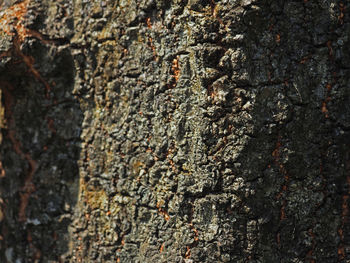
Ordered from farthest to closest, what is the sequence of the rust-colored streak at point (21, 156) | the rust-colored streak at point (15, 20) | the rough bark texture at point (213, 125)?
the rust-colored streak at point (21, 156), the rust-colored streak at point (15, 20), the rough bark texture at point (213, 125)

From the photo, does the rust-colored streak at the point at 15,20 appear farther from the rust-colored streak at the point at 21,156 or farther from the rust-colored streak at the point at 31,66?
the rust-colored streak at the point at 21,156

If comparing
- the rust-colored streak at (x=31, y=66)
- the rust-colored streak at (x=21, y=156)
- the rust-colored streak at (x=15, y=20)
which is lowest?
the rust-colored streak at (x=21, y=156)

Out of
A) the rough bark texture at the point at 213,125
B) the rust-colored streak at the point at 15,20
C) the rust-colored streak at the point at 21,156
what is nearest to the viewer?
the rough bark texture at the point at 213,125

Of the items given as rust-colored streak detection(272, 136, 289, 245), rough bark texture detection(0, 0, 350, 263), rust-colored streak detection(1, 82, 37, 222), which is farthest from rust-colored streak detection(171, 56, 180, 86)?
rust-colored streak detection(1, 82, 37, 222)

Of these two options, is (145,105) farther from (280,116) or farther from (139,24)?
Answer: (280,116)

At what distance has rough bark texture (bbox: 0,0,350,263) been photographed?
130cm

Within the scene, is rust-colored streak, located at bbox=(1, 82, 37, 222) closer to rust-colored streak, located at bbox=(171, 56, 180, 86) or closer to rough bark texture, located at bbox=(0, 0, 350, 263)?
rough bark texture, located at bbox=(0, 0, 350, 263)

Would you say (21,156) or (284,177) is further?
(21,156)

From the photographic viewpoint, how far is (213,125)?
1319mm

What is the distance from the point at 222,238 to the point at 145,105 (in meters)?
0.46

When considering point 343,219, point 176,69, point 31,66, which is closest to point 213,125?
point 176,69

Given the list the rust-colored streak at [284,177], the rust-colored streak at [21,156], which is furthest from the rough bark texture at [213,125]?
the rust-colored streak at [21,156]

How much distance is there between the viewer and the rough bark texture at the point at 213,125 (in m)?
1.30

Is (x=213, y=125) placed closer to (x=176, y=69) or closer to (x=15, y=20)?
(x=176, y=69)
